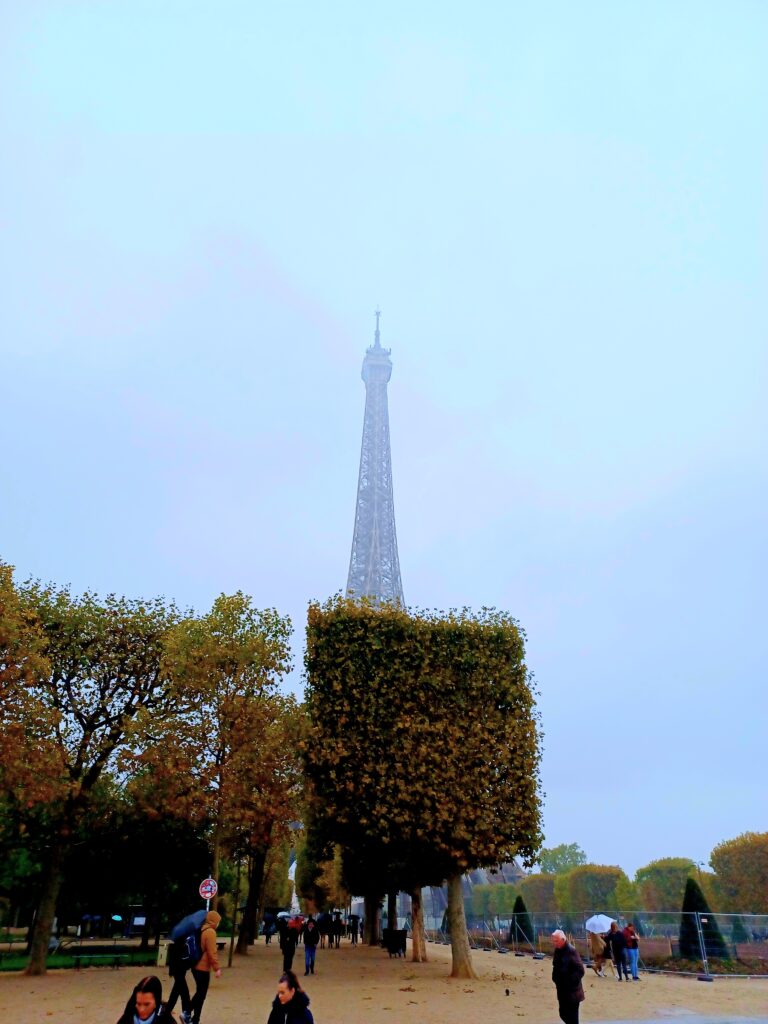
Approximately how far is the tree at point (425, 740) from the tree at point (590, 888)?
56.8 m

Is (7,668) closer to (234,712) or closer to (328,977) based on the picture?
(234,712)

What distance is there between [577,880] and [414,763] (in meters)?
62.1

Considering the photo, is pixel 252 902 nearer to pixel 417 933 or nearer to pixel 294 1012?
pixel 417 933

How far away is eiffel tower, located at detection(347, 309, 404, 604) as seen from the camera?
142875 millimetres

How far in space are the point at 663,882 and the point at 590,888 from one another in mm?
6659

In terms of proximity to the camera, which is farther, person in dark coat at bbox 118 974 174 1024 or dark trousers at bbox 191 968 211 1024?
dark trousers at bbox 191 968 211 1024

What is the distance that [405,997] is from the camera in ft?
61.6

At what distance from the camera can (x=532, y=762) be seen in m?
23.9

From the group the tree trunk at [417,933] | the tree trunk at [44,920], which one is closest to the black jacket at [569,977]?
the tree trunk at [44,920]

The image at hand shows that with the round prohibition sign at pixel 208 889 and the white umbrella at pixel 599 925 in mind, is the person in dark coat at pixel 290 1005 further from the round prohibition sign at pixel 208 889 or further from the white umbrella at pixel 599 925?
the white umbrella at pixel 599 925

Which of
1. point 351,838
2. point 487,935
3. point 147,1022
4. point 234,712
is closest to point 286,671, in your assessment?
point 234,712

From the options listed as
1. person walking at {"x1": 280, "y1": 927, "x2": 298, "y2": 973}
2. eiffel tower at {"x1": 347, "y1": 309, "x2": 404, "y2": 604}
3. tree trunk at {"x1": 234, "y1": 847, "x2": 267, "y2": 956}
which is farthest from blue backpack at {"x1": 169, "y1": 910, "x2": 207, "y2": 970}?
eiffel tower at {"x1": 347, "y1": 309, "x2": 404, "y2": 604}

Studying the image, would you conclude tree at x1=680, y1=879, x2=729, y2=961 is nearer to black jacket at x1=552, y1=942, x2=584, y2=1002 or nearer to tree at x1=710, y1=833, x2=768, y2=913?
black jacket at x1=552, y1=942, x2=584, y2=1002

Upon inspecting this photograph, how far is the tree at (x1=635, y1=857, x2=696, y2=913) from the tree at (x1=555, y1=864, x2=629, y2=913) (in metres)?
2.42
